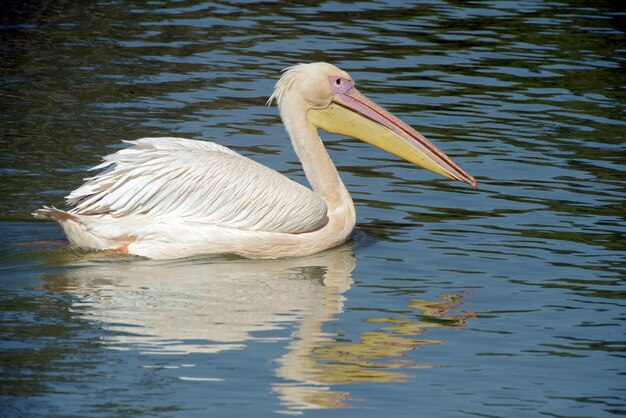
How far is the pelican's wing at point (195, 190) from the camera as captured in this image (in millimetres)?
6887

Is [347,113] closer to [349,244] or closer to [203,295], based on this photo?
[349,244]

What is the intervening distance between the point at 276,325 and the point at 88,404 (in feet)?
4.18

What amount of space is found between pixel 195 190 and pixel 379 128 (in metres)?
1.37

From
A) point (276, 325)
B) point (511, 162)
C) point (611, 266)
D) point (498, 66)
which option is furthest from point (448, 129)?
point (276, 325)

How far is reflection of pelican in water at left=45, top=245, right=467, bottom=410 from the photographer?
5.30 metres

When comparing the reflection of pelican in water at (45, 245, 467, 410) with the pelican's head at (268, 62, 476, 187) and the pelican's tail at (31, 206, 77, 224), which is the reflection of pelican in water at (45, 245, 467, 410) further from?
the pelican's head at (268, 62, 476, 187)

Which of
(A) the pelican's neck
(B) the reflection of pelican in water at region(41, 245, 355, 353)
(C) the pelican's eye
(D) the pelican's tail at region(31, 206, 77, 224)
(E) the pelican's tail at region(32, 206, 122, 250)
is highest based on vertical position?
(C) the pelican's eye

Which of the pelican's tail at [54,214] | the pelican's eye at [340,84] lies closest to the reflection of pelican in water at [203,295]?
the pelican's tail at [54,214]

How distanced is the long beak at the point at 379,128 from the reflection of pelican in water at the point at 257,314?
860mm

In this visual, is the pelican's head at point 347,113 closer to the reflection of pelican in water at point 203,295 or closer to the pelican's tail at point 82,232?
the reflection of pelican in water at point 203,295

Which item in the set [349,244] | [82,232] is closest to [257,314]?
[82,232]

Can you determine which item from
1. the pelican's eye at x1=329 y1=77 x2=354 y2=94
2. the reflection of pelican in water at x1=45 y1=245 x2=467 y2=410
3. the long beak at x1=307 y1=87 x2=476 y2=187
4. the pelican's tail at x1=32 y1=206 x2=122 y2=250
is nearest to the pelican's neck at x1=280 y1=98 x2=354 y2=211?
the long beak at x1=307 y1=87 x2=476 y2=187

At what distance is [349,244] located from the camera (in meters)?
7.52

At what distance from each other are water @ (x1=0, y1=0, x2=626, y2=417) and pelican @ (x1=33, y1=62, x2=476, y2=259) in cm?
13
